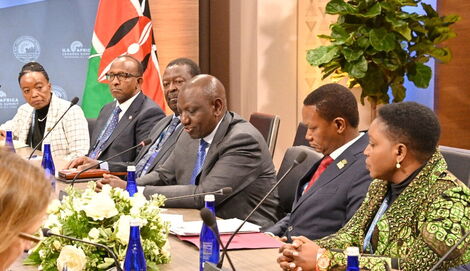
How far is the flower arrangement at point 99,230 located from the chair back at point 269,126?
2.05 meters

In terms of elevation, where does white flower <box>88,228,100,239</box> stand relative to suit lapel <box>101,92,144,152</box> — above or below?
above

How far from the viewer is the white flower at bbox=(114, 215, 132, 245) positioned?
244 centimetres

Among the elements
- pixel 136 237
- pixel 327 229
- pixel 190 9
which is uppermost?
pixel 190 9

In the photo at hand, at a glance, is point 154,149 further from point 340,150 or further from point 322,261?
point 322,261

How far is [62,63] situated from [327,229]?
4824 millimetres

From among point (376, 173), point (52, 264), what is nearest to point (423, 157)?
point (376, 173)

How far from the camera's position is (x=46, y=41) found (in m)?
7.39

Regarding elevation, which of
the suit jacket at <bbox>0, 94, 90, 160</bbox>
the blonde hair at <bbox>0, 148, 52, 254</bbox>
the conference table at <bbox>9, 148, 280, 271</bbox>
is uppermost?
the blonde hair at <bbox>0, 148, 52, 254</bbox>

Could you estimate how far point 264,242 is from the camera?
291 cm

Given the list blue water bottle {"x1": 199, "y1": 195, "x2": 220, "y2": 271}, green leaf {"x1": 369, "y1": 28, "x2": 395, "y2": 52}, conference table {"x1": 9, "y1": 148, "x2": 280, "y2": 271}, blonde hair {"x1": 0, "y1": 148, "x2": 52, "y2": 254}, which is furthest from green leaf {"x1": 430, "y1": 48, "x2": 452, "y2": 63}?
blonde hair {"x1": 0, "y1": 148, "x2": 52, "y2": 254}

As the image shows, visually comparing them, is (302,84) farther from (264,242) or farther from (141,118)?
(264,242)

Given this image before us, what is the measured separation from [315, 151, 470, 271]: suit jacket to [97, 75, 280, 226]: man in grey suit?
3.45 feet

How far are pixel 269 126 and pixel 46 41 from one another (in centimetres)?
343

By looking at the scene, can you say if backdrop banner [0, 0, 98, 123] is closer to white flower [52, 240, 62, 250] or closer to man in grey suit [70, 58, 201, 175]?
A: man in grey suit [70, 58, 201, 175]
